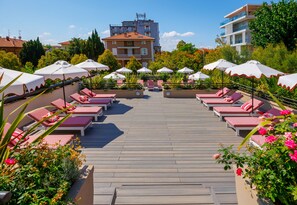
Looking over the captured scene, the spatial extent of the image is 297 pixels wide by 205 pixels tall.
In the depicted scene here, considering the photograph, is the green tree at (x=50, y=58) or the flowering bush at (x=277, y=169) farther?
the green tree at (x=50, y=58)

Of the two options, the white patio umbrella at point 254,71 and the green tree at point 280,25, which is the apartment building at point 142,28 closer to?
the green tree at point 280,25

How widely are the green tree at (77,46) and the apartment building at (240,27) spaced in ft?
96.4

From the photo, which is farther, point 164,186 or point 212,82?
point 212,82

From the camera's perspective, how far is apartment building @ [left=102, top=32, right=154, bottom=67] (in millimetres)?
53469

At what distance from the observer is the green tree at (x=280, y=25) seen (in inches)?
807

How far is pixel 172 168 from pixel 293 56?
35.5 ft

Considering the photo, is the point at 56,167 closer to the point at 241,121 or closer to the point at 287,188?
the point at 287,188

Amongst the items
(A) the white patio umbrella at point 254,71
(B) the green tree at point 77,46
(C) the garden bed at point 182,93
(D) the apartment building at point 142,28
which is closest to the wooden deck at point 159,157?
(A) the white patio umbrella at point 254,71

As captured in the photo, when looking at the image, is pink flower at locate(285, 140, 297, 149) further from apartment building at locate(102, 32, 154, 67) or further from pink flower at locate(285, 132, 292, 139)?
apartment building at locate(102, 32, 154, 67)

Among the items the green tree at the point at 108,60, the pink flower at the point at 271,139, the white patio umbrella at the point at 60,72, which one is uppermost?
the green tree at the point at 108,60

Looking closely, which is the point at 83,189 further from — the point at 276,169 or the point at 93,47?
the point at 93,47

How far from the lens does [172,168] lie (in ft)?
18.8

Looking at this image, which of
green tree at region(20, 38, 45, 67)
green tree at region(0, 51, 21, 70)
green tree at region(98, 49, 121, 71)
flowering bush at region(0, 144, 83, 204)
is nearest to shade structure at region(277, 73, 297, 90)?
flowering bush at region(0, 144, 83, 204)

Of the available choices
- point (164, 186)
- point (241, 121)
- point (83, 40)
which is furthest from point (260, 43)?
point (83, 40)
